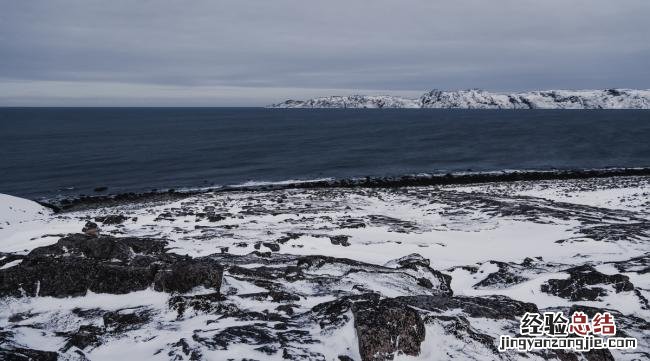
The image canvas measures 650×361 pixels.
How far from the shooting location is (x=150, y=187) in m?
49.5

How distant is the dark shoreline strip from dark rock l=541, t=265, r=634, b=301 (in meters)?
35.5

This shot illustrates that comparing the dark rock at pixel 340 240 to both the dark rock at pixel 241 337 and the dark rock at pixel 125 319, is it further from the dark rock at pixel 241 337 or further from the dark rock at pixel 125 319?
the dark rock at pixel 125 319

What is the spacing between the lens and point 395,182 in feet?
166

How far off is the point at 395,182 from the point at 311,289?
3958cm

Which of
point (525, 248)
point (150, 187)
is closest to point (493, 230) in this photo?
point (525, 248)

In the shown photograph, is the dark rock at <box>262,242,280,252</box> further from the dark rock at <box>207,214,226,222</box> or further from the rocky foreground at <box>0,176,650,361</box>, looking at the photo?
the dark rock at <box>207,214,226,222</box>

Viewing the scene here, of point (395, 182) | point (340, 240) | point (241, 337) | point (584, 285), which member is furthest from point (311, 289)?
point (395, 182)

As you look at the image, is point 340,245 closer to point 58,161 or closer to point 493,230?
point 493,230

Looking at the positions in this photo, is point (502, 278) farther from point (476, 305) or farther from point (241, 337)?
point (241, 337)

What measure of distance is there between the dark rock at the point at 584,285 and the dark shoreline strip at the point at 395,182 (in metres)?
35.5

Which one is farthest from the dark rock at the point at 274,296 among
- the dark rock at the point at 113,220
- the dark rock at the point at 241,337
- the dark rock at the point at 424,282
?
the dark rock at the point at 113,220

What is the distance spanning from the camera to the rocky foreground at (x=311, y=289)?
8742 millimetres

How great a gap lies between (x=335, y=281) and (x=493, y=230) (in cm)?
1280

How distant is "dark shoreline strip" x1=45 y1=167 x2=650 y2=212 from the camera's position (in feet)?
138
